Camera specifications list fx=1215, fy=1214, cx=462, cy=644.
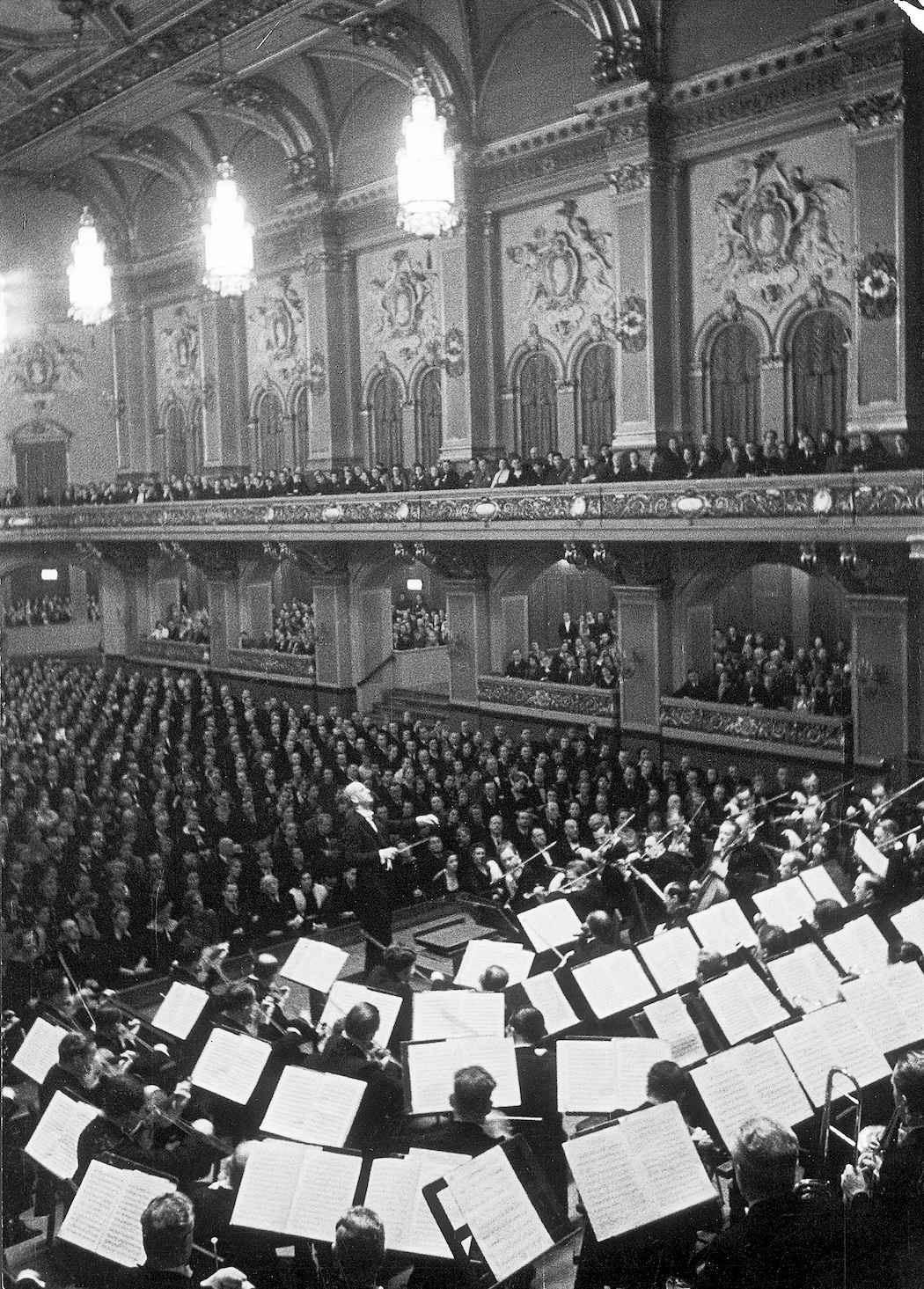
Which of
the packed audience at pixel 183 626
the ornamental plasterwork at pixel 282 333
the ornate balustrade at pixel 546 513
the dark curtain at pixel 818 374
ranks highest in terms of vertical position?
the ornamental plasterwork at pixel 282 333

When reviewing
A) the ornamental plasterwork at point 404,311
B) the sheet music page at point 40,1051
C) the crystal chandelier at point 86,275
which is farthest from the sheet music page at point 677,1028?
the ornamental plasterwork at point 404,311

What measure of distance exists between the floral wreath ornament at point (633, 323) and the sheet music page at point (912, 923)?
16676 mm

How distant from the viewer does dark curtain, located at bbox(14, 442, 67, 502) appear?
12719mm

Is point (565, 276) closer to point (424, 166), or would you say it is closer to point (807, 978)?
point (424, 166)

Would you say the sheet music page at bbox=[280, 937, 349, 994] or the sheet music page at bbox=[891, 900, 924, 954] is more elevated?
the sheet music page at bbox=[891, 900, 924, 954]

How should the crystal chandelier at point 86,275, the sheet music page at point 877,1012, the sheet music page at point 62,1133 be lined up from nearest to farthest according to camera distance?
the sheet music page at point 62,1133
the sheet music page at point 877,1012
the crystal chandelier at point 86,275

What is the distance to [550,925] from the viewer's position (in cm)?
936

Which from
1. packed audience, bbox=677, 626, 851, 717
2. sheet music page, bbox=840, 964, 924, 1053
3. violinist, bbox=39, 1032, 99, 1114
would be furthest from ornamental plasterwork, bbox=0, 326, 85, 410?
sheet music page, bbox=840, 964, 924, 1053

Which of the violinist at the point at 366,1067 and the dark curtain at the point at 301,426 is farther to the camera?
the dark curtain at the point at 301,426

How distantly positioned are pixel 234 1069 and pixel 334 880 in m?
7.28

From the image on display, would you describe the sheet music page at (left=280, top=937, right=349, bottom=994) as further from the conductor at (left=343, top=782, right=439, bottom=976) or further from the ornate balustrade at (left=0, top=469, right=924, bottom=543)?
the ornate balustrade at (left=0, top=469, right=924, bottom=543)

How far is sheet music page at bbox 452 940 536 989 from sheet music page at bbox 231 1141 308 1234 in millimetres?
2934

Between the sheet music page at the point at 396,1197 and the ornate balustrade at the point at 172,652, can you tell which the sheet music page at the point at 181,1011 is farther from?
the ornate balustrade at the point at 172,652

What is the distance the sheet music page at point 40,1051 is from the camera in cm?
695
